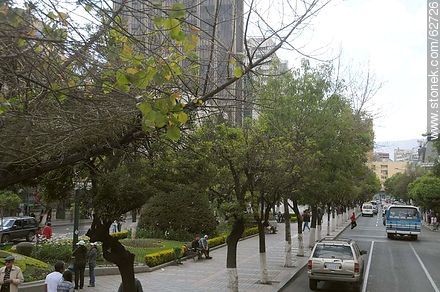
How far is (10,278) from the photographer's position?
10055mm

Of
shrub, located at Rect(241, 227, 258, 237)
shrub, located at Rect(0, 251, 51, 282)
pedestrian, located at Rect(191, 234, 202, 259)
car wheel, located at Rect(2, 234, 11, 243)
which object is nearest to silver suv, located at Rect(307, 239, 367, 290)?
pedestrian, located at Rect(191, 234, 202, 259)

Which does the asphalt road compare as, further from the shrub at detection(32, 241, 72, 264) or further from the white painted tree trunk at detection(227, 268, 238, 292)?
the shrub at detection(32, 241, 72, 264)

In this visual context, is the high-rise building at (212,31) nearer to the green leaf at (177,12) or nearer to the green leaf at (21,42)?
the green leaf at (177,12)

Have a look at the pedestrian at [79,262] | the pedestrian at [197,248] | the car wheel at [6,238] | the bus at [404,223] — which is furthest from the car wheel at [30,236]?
the bus at [404,223]

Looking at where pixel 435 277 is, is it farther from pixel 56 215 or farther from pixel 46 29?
pixel 56 215

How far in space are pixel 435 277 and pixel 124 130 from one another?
17.4 meters

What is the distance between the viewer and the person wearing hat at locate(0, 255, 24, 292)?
Result: 32.8 feet

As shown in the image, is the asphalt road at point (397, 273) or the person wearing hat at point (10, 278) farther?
the asphalt road at point (397, 273)

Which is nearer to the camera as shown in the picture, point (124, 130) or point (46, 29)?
point (46, 29)

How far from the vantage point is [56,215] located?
5309 centimetres

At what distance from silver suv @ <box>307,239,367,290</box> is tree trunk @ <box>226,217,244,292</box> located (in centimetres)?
353

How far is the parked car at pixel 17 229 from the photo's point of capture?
3003cm

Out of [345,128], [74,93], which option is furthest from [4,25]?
[345,128]

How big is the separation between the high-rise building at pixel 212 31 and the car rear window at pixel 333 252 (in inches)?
398
